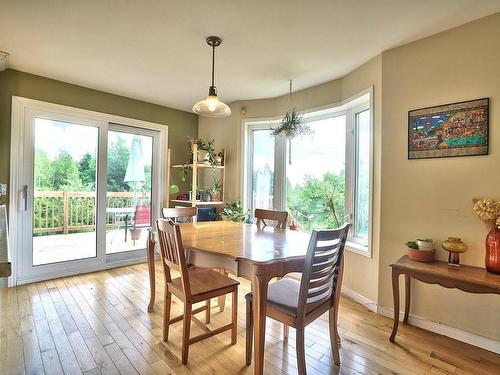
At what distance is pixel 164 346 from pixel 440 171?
102 inches

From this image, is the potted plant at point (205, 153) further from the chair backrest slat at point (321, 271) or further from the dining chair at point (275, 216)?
the chair backrest slat at point (321, 271)

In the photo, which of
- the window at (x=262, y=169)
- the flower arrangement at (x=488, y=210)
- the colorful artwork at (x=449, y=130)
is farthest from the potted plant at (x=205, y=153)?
the flower arrangement at (x=488, y=210)

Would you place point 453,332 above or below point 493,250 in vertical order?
below

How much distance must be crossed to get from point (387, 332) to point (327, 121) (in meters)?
2.41

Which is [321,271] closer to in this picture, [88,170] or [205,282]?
[205,282]

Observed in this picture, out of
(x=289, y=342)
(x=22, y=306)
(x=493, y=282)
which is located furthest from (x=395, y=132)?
(x=22, y=306)

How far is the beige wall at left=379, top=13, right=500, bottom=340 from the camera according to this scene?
1.99m

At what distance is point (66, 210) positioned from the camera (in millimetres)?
3449

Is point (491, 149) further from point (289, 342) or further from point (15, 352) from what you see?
point (15, 352)

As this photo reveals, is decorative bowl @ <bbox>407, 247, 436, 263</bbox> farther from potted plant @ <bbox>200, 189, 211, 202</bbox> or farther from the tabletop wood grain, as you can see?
potted plant @ <bbox>200, 189, 211, 202</bbox>

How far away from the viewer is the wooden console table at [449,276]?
172 centimetres

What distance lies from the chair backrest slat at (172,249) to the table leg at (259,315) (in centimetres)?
51

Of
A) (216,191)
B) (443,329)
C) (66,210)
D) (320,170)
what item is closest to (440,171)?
(443,329)

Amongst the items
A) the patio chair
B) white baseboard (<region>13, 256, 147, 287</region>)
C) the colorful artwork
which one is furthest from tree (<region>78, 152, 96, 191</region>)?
the colorful artwork
